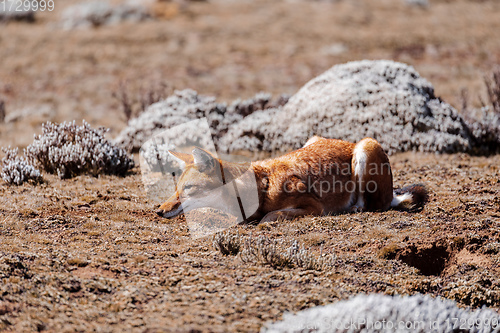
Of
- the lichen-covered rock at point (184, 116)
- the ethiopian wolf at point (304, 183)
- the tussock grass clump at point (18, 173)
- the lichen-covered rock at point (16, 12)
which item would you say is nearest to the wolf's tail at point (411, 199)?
the ethiopian wolf at point (304, 183)

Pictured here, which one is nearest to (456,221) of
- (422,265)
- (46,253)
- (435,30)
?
(422,265)

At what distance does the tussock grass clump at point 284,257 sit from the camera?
4.57m

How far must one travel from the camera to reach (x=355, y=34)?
93.2 feet

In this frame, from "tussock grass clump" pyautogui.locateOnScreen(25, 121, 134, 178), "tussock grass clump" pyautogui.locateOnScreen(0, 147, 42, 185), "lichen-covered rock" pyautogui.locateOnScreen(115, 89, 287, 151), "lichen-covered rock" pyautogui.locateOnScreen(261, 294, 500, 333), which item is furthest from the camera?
"lichen-covered rock" pyautogui.locateOnScreen(115, 89, 287, 151)

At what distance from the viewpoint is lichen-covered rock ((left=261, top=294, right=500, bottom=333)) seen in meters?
3.30

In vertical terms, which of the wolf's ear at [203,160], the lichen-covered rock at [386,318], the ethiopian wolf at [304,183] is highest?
the wolf's ear at [203,160]

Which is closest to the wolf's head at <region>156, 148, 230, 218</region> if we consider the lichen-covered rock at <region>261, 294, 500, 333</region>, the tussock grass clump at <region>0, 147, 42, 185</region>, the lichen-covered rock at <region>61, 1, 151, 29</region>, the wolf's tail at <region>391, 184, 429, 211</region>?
the lichen-covered rock at <region>261, 294, 500, 333</region>

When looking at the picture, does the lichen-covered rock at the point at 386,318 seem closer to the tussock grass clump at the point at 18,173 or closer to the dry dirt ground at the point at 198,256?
the dry dirt ground at the point at 198,256

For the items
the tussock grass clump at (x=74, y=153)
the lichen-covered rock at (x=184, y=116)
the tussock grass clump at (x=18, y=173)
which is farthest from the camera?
the lichen-covered rock at (x=184, y=116)

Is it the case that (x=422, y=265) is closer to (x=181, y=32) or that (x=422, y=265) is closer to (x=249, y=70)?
(x=249, y=70)

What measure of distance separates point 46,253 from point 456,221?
504 cm

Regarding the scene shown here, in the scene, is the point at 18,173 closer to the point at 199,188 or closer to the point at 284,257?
the point at 199,188

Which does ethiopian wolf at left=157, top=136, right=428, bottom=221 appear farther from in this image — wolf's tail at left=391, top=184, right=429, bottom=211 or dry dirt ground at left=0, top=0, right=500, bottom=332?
dry dirt ground at left=0, top=0, right=500, bottom=332

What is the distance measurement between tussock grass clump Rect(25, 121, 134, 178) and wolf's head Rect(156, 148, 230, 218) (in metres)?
3.06
